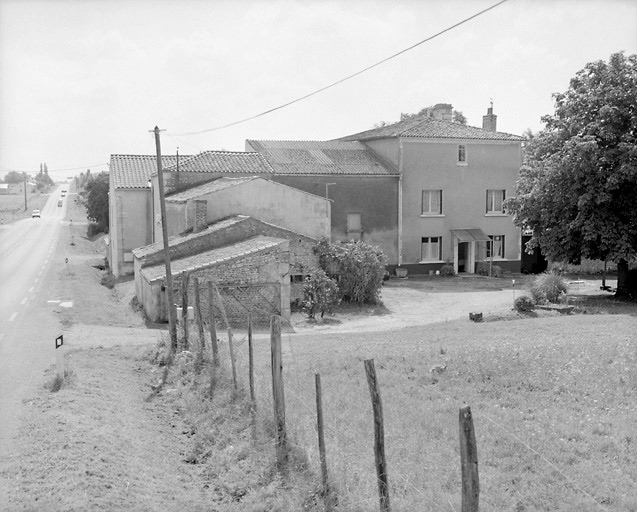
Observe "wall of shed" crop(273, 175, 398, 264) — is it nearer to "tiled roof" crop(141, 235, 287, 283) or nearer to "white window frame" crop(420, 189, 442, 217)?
"white window frame" crop(420, 189, 442, 217)

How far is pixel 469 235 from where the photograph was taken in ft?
130

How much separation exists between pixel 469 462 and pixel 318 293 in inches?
832

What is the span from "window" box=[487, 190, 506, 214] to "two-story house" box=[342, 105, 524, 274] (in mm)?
58

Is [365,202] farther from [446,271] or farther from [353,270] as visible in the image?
[353,270]

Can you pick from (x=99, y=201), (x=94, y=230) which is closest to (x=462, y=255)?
(x=99, y=201)

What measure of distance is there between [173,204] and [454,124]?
18.7m

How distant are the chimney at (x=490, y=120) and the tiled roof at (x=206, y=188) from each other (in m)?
19.9

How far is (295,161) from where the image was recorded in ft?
125

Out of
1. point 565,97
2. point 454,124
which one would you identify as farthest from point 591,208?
point 454,124

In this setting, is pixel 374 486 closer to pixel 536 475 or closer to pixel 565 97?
pixel 536 475

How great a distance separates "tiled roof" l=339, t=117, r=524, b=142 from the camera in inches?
1527

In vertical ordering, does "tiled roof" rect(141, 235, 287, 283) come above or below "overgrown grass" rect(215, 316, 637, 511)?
above

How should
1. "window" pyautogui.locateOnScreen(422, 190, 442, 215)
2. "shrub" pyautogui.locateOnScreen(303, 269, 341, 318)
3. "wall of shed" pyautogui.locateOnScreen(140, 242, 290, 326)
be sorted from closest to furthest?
"wall of shed" pyautogui.locateOnScreen(140, 242, 290, 326) → "shrub" pyautogui.locateOnScreen(303, 269, 341, 318) → "window" pyautogui.locateOnScreen(422, 190, 442, 215)

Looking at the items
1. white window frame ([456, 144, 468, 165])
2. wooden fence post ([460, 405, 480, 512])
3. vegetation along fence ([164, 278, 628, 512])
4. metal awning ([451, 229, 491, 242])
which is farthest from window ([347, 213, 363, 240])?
wooden fence post ([460, 405, 480, 512])
